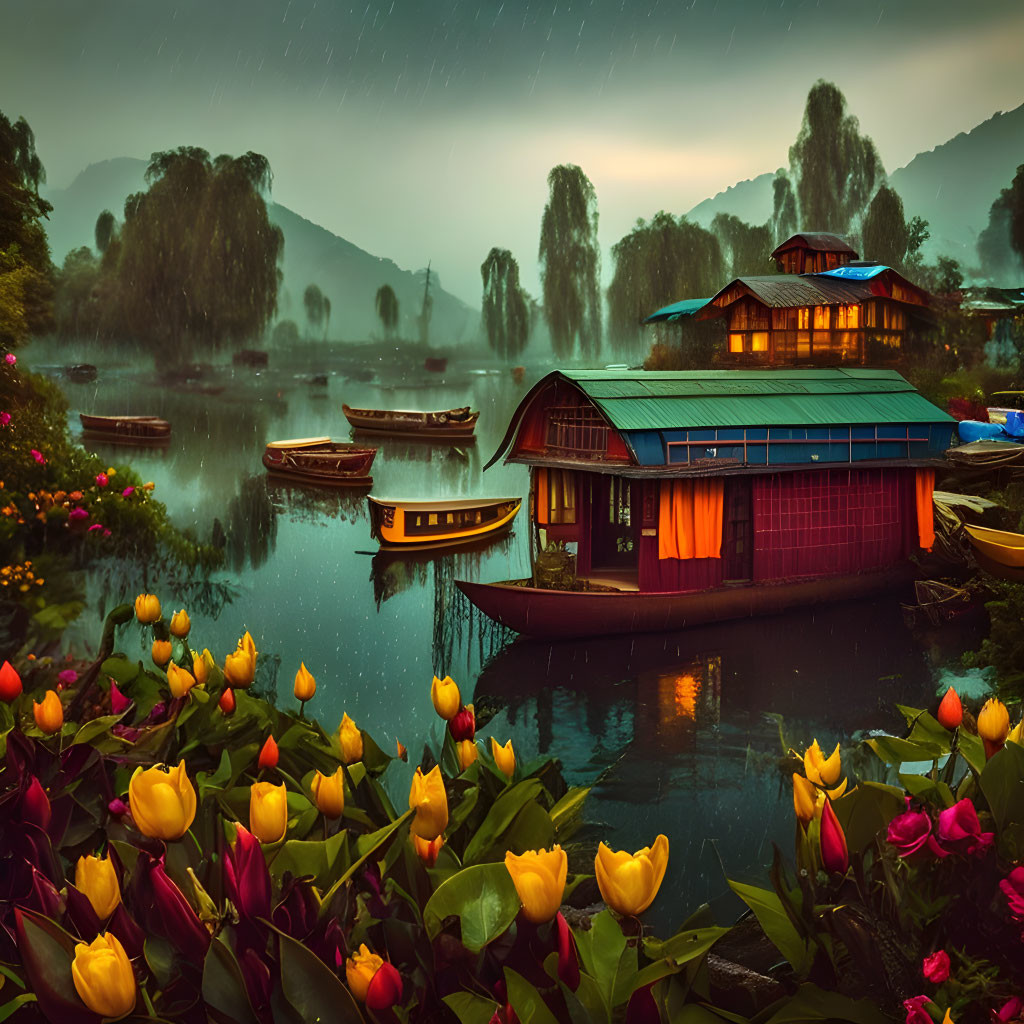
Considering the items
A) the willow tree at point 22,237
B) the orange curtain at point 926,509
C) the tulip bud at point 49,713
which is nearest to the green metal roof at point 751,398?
the orange curtain at point 926,509

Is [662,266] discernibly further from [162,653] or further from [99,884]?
[99,884]

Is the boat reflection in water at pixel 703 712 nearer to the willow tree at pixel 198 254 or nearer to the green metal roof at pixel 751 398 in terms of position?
the green metal roof at pixel 751 398

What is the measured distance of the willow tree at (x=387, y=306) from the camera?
8477 mm

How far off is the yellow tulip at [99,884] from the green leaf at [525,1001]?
0.52 m

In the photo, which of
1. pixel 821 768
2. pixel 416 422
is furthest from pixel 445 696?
pixel 416 422

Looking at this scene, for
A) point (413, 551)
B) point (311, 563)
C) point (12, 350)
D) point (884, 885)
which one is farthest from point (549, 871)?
point (413, 551)

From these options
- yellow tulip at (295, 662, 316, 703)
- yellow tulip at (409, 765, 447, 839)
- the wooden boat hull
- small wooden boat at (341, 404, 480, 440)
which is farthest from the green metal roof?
yellow tulip at (409, 765, 447, 839)

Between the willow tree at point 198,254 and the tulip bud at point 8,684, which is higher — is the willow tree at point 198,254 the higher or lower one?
the higher one

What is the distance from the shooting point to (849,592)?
→ 693 cm

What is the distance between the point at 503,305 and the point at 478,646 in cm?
308

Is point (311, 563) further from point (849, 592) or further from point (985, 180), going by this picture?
point (985, 180)

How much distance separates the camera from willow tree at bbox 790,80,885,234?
22.3 feet

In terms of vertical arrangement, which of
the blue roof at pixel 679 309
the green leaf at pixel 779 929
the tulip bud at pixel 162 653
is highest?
the blue roof at pixel 679 309

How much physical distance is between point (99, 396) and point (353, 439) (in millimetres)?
2312
